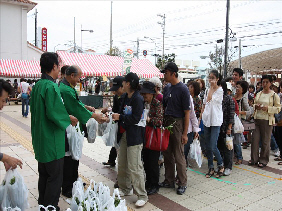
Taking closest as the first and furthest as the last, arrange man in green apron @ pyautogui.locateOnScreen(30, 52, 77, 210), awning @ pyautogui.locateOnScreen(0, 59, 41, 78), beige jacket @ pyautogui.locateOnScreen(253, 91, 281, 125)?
man in green apron @ pyautogui.locateOnScreen(30, 52, 77, 210) < beige jacket @ pyautogui.locateOnScreen(253, 91, 281, 125) < awning @ pyautogui.locateOnScreen(0, 59, 41, 78)

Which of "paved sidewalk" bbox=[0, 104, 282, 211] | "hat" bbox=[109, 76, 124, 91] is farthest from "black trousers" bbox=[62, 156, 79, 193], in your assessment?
"hat" bbox=[109, 76, 124, 91]

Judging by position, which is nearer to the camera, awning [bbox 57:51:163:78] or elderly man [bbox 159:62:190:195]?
elderly man [bbox 159:62:190:195]

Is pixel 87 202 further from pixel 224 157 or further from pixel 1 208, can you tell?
pixel 224 157

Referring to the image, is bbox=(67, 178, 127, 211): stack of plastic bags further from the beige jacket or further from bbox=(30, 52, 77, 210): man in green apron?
the beige jacket

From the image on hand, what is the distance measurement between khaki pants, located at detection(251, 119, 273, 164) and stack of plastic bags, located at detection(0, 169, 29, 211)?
15.6ft

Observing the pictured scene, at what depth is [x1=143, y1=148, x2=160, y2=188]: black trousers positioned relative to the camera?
426 cm

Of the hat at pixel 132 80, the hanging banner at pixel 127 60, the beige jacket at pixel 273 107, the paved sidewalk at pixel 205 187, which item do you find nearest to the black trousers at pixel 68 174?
the paved sidewalk at pixel 205 187

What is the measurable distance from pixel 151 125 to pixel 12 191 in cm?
213

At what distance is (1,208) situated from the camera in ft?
8.52

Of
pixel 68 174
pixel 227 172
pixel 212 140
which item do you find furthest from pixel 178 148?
pixel 68 174

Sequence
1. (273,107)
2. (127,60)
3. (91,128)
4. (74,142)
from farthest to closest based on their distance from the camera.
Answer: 1. (127,60)
2. (273,107)
3. (91,128)
4. (74,142)

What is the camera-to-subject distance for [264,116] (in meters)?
5.62

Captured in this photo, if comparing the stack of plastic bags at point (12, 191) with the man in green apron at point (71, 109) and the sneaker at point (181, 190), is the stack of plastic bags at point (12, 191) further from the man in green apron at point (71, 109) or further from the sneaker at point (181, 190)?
the sneaker at point (181, 190)

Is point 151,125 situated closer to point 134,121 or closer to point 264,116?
point 134,121
